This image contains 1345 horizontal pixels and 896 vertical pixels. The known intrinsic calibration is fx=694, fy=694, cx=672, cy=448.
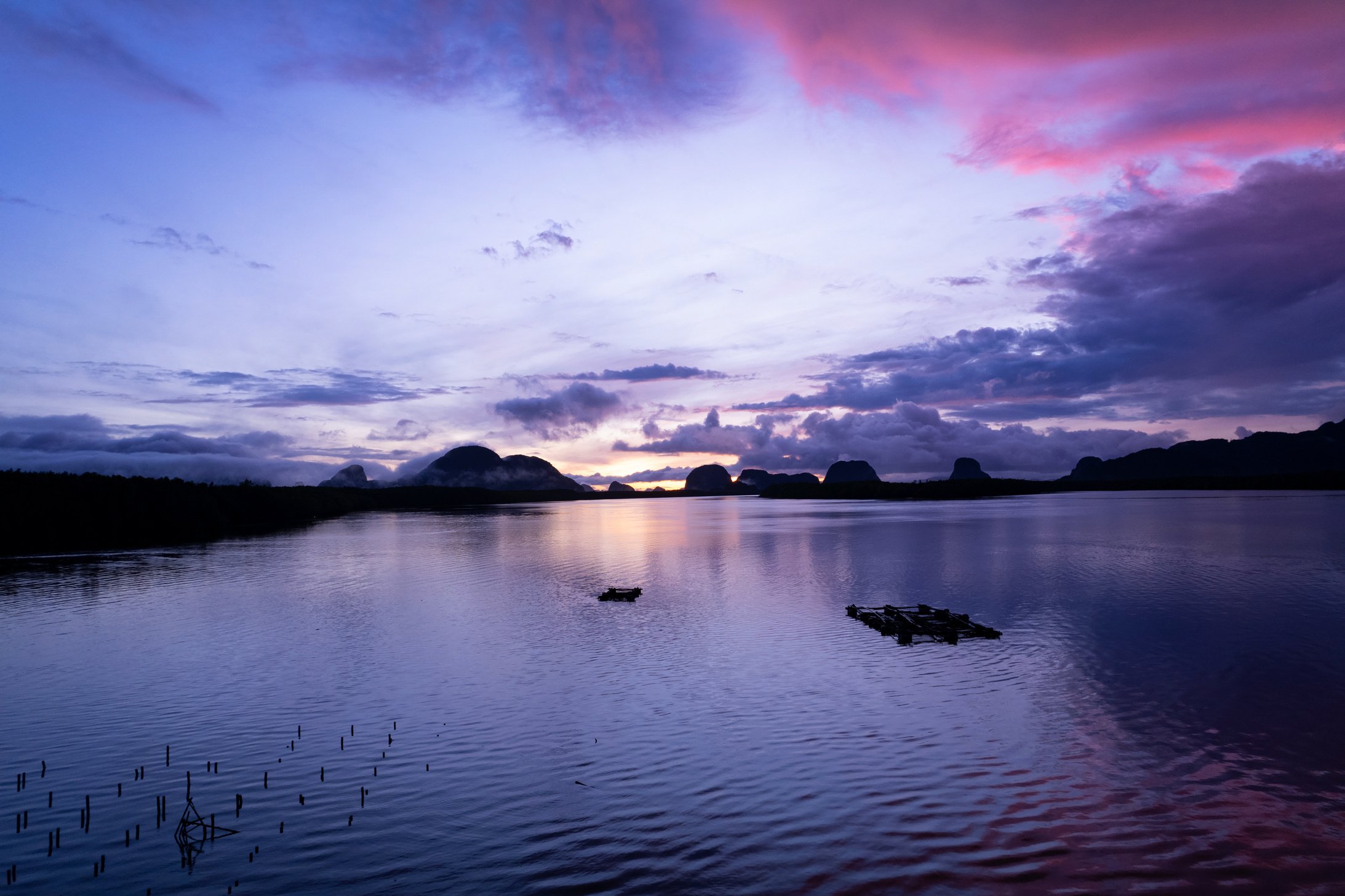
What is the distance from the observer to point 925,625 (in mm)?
41156

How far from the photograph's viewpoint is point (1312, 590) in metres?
55.1

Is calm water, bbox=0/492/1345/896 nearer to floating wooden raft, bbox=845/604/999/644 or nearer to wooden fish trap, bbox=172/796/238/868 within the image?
wooden fish trap, bbox=172/796/238/868

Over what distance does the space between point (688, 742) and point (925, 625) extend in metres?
22.2

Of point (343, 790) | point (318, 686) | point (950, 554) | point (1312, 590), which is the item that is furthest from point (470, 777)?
point (950, 554)

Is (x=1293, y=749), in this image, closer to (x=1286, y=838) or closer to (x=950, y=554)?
(x=1286, y=838)

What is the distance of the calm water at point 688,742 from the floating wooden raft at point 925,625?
1.24 metres

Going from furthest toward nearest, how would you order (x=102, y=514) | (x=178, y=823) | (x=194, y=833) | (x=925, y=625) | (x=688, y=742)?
(x=102, y=514)
(x=925, y=625)
(x=688, y=742)
(x=178, y=823)
(x=194, y=833)

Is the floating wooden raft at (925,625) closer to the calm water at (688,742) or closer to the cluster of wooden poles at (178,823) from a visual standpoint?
the calm water at (688,742)

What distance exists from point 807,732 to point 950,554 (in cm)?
6990

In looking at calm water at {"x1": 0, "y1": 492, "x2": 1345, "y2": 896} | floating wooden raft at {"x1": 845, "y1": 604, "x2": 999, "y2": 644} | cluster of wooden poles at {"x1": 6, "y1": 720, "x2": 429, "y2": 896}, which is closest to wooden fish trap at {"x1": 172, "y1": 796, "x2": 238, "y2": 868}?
cluster of wooden poles at {"x1": 6, "y1": 720, "x2": 429, "y2": 896}

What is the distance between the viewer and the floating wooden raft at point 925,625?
130 feet

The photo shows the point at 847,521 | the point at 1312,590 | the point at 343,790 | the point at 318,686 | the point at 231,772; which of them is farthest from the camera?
the point at 847,521

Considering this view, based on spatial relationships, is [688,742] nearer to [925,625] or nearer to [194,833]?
[194,833]

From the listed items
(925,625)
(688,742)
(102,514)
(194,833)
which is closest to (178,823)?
(194,833)
